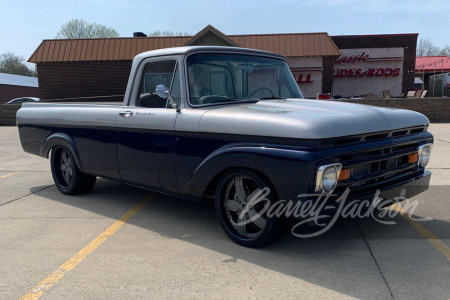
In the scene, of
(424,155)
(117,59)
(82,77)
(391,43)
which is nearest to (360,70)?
(391,43)

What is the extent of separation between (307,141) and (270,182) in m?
0.52

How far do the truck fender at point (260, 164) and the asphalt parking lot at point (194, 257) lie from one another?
0.66 m

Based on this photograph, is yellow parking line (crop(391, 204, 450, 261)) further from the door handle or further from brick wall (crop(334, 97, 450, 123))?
brick wall (crop(334, 97, 450, 123))

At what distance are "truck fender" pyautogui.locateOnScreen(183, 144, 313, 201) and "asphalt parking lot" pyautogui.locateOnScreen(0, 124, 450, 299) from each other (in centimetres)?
66

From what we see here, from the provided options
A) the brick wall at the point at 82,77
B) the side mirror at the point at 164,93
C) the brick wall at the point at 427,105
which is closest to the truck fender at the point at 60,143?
the side mirror at the point at 164,93

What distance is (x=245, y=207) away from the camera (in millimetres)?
3580

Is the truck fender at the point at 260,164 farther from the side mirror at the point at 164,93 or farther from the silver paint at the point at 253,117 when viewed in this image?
the side mirror at the point at 164,93

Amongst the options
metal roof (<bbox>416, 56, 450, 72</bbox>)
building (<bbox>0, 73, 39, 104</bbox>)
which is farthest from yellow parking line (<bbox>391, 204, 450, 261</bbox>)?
building (<bbox>0, 73, 39, 104</bbox>)

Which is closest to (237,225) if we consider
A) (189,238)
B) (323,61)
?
(189,238)

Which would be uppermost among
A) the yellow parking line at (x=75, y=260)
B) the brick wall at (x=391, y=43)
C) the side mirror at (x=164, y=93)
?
the brick wall at (x=391, y=43)

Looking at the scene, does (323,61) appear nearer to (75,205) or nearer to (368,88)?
(368,88)

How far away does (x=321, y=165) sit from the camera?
9.86ft

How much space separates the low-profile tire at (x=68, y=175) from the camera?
548cm

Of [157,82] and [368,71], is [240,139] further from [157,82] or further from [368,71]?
[368,71]
